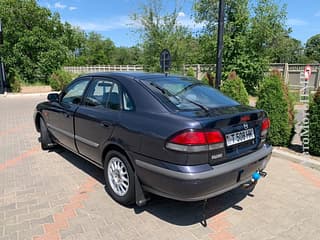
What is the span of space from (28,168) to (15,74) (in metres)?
20.5

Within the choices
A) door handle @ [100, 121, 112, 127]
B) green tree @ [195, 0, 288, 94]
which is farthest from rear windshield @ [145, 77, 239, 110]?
green tree @ [195, 0, 288, 94]

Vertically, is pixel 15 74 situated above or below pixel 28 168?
above

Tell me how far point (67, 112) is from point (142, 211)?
2.02 m

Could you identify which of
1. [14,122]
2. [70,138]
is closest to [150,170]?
[70,138]

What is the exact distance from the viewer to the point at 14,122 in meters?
8.42

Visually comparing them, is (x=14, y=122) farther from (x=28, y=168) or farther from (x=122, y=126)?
(x=122, y=126)

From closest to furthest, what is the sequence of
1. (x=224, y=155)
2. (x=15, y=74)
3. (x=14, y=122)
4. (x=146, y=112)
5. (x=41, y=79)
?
1. (x=224, y=155)
2. (x=146, y=112)
3. (x=14, y=122)
4. (x=15, y=74)
5. (x=41, y=79)

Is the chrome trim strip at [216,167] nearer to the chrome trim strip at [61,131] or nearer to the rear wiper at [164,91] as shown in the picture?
the rear wiper at [164,91]

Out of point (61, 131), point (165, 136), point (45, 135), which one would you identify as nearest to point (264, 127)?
point (165, 136)

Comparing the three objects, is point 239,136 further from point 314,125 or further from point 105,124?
point 314,125

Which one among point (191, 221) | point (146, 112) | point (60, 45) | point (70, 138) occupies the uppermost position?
point (60, 45)

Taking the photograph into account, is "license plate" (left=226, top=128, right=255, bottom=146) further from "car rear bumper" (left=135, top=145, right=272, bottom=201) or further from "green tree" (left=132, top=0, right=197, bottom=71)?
"green tree" (left=132, top=0, right=197, bottom=71)

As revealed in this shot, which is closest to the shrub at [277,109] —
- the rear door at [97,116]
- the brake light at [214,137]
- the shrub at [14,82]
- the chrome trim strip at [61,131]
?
the brake light at [214,137]

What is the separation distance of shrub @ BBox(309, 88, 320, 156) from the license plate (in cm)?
245
